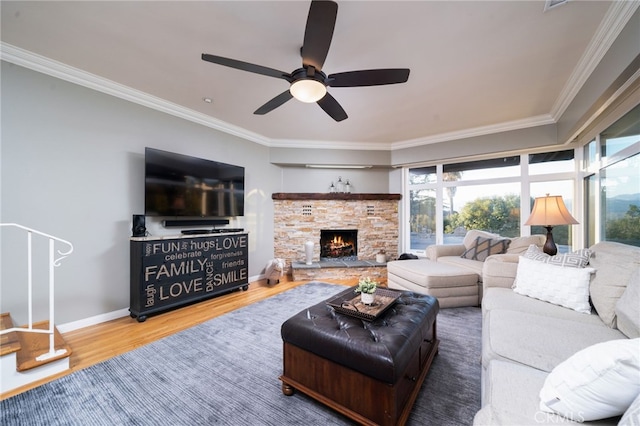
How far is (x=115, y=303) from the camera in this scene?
2.84m

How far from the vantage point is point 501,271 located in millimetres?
2506

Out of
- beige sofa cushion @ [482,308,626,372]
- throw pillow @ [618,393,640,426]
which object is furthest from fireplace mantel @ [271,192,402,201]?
throw pillow @ [618,393,640,426]

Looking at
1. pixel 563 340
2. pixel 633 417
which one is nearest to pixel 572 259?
pixel 563 340

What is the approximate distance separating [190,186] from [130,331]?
1.78 m

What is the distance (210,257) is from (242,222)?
1007 millimetres

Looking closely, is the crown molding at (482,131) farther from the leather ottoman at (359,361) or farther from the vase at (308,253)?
the leather ottoman at (359,361)

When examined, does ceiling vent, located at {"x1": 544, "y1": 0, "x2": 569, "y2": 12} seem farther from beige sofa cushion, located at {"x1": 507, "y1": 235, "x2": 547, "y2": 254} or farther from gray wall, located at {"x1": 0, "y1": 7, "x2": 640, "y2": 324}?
beige sofa cushion, located at {"x1": 507, "y1": 235, "x2": 547, "y2": 254}

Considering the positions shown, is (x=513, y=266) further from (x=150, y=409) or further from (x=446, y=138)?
(x=150, y=409)

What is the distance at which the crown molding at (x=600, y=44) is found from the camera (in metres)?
1.69

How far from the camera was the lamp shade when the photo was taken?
2.48m

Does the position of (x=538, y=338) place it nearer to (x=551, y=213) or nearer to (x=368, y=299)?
(x=368, y=299)

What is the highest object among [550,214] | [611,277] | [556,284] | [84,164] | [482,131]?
[482,131]

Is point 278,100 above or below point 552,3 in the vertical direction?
below

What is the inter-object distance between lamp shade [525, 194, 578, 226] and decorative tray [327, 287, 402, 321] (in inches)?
69.1
